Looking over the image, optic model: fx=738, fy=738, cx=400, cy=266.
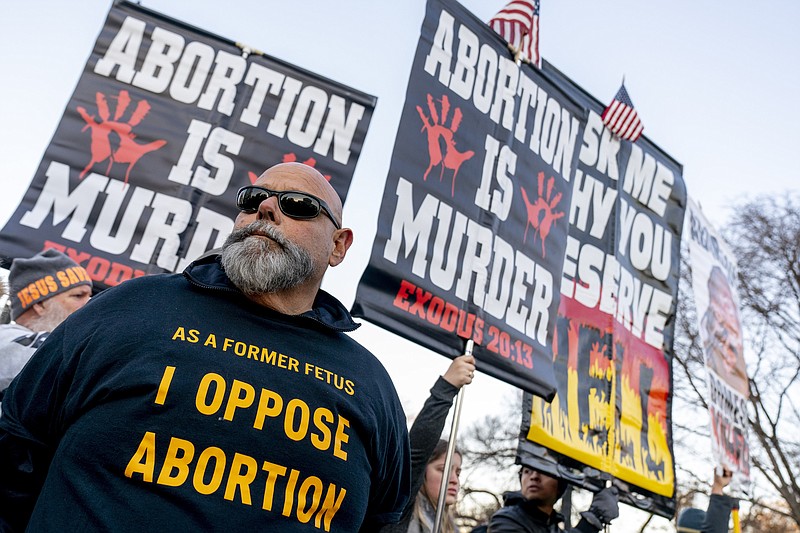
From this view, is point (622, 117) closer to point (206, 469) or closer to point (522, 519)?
point (522, 519)

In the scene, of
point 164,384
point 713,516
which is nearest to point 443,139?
point 164,384

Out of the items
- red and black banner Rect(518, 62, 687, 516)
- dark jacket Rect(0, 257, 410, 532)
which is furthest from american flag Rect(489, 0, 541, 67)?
dark jacket Rect(0, 257, 410, 532)

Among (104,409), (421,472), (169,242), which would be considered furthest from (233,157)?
(104,409)

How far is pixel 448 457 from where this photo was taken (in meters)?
3.53

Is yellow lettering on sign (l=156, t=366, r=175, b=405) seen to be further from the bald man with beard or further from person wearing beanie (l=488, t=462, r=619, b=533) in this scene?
person wearing beanie (l=488, t=462, r=619, b=533)

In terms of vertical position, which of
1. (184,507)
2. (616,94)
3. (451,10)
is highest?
(616,94)

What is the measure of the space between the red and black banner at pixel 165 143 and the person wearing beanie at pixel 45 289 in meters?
0.33

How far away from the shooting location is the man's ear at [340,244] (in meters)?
2.23

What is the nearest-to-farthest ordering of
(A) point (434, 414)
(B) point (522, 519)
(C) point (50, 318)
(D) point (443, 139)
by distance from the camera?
(C) point (50, 318)
(A) point (434, 414)
(D) point (443, 139)
(B) point (522, 519)

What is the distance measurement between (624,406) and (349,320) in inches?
147

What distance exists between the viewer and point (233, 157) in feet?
14.4

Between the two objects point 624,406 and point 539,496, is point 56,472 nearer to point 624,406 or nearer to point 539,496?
point 539,496

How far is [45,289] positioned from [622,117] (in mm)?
4238

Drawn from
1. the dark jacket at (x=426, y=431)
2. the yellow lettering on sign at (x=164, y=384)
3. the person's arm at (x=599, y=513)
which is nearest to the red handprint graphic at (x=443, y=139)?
the dark jacket at (x=426, y=431)
